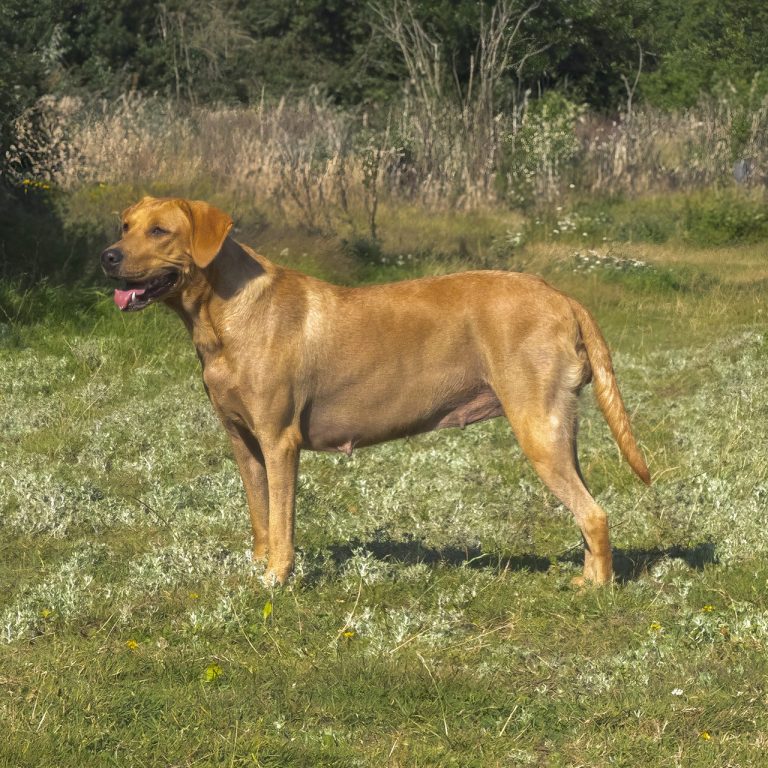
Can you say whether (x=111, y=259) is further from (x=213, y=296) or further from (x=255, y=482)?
(x=255, y=482)

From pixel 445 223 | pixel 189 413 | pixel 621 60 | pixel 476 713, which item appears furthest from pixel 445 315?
pixel 621 60

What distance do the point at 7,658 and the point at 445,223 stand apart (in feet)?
48.2

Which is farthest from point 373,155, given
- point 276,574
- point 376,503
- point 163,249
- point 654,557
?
point 276,574

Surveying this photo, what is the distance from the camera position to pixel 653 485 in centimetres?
821

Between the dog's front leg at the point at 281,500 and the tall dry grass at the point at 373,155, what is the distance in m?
9.32

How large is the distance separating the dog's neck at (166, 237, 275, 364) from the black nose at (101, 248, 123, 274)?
0.35m

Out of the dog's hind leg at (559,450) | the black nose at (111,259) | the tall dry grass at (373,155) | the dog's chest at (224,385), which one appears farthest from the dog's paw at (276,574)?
the tall dry grass at (373,155)

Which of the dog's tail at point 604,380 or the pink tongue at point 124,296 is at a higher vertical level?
the pink tongue at point 124,296

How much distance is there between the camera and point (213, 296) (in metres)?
6.09

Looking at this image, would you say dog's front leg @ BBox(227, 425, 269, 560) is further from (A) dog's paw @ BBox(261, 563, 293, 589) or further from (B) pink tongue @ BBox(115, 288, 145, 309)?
(B) pink tongue @ BBox(115, 288, 145, 309)

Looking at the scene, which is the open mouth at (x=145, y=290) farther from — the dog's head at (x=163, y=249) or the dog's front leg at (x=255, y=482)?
the dog's front leg at (x=255, y=482)

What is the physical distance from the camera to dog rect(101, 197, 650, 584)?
603cm

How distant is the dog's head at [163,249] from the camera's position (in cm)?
589

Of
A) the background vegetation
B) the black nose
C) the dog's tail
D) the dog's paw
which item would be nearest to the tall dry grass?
the background vegetation
